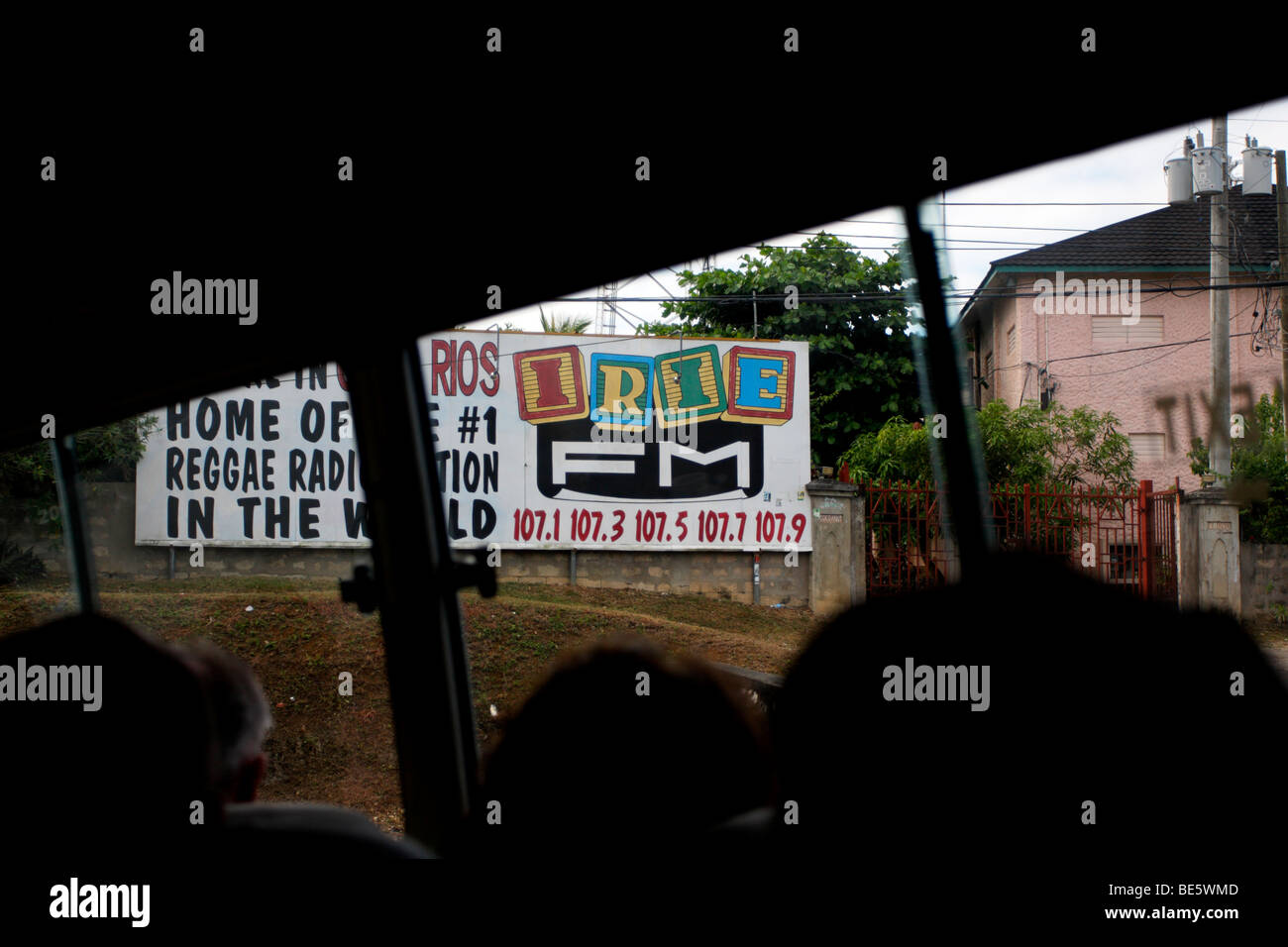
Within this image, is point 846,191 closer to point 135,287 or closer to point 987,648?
point 987,648

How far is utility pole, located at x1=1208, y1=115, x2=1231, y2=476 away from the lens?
1051 millimetres

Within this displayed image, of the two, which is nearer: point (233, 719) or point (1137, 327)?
point (1137, 327)

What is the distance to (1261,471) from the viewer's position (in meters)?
1.11

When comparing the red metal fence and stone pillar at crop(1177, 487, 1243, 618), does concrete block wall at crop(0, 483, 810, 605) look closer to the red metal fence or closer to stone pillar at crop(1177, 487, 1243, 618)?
the red metal fence

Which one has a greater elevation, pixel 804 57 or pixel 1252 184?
pixel 804 57

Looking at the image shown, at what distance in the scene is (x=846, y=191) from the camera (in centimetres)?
117

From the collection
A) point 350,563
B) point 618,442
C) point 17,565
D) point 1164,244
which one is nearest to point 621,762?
point 1164,244

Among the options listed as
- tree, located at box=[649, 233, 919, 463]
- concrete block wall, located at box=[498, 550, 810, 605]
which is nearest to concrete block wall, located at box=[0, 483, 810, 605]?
concrete block wall, located at box=[498, 550, 810, 605]

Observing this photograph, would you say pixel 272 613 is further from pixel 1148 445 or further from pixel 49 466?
pixel 1148 445

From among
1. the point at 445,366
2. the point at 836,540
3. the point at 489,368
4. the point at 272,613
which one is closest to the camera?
the point at 836,540

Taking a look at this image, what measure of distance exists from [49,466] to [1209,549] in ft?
9.92
